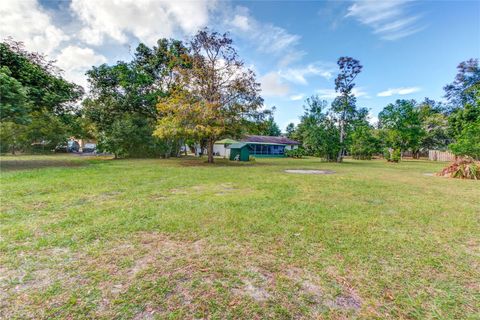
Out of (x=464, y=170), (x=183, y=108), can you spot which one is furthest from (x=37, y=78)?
(x=464, y=170)

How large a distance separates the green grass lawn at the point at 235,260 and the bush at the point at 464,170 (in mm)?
7518

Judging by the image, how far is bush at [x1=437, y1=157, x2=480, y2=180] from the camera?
10055 millimetres

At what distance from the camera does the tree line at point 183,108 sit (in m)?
12.9

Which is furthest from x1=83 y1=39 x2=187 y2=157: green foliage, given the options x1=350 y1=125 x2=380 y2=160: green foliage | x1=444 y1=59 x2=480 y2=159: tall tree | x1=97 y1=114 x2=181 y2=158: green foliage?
x1=444 y1=59 x2=480 y2=159: tall tree

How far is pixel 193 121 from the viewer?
560 inches

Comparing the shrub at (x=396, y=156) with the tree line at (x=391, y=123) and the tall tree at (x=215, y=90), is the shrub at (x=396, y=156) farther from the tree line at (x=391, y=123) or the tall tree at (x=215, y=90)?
the tall tree at (x=215, y=90)

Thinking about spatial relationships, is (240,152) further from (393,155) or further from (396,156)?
(396,156)

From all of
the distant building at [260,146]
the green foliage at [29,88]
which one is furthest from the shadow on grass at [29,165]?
the distant building at [260,146]

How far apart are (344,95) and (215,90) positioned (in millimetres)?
14069

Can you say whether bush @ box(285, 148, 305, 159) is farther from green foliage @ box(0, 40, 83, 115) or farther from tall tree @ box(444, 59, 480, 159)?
green foliage @ box(0, 40, 83, 115)

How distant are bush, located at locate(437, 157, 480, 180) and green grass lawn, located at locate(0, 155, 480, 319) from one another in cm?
752

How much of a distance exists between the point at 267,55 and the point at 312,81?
7161 millimetres

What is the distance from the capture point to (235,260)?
8.39 ft

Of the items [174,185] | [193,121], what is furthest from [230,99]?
[174,185]
